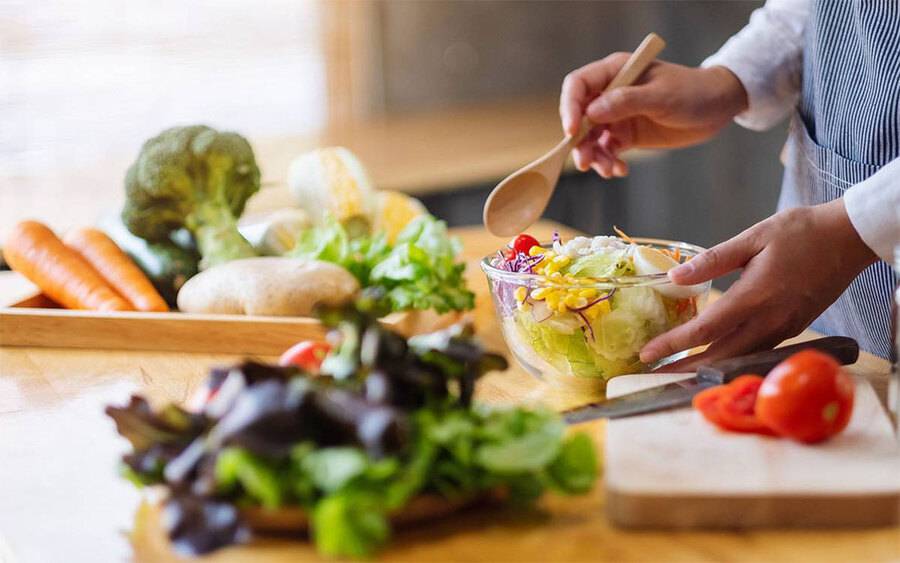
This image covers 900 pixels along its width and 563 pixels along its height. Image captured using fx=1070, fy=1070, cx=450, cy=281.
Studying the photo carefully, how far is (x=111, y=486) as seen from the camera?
101 centimetres

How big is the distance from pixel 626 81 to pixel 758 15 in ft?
1.11

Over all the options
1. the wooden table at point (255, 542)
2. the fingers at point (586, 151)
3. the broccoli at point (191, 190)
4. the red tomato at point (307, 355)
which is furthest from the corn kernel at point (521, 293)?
the broccoli at point (191, 190)

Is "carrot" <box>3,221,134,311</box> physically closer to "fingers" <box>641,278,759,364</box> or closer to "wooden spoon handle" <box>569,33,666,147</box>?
"wooden spoon handle" <box>569,33,666,147</box>

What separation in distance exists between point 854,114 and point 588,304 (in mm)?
600

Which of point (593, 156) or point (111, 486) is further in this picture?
point (593, 156)

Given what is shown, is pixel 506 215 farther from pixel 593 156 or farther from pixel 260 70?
pixel 260 70

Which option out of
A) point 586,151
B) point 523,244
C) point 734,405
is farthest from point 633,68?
point 734,405

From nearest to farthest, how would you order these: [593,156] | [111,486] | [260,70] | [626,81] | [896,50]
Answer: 1. [111,486]
2. [896,50]
3. [626,81]
4. [593,156]
5. [260,70]

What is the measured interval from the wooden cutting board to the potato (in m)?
0.68

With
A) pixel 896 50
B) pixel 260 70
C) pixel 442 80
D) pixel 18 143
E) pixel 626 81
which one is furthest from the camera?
pixel 442 80

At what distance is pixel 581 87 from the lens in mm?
1549

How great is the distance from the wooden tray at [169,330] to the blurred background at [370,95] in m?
1.73

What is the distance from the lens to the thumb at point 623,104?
59.8 inches

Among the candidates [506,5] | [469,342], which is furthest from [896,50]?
[506,5]
